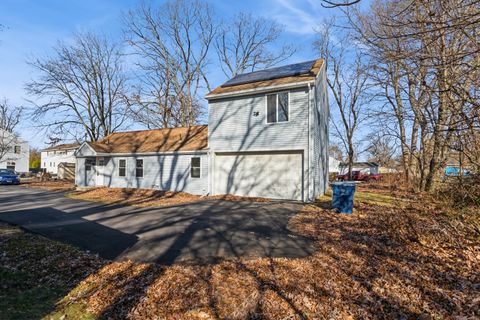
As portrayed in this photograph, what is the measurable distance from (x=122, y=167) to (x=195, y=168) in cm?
671

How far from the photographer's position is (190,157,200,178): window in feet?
51.3

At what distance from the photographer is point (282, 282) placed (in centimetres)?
437

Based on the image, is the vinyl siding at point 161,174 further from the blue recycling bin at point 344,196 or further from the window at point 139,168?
the blue recycling bin at point 344,196

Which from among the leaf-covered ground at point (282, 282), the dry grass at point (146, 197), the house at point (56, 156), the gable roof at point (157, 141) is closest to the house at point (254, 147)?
the gable roof at point (157, 141)

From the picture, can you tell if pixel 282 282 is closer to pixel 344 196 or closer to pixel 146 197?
pixel 344 196

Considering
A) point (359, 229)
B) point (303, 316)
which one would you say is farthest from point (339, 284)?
point (359, 229)

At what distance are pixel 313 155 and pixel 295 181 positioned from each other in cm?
156

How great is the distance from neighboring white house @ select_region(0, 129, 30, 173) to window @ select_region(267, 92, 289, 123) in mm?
44763

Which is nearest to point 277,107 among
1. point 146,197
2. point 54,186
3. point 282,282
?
point 146,197

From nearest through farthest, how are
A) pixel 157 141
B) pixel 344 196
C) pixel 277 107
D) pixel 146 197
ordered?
pixel 344 196 < pixel 277 107 < pixel 146 197 < pixel 157 141

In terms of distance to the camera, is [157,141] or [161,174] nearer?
[161,174]

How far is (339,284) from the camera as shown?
14.2 feet

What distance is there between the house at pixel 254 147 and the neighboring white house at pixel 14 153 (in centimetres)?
3787

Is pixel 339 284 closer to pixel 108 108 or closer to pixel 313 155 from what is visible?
pixel 313 155
